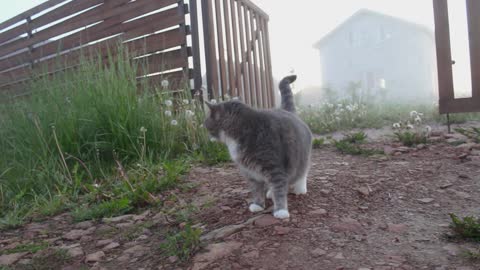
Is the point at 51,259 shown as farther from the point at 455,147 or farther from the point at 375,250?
the point at 455,147

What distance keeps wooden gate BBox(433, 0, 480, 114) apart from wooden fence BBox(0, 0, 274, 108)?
246 centimetres

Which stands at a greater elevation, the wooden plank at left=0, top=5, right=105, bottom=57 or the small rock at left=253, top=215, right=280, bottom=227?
the wooden plank at left=0, top=5, right=105, bottom=57

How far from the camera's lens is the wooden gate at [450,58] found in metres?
3.23

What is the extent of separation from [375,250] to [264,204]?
0.71 metres

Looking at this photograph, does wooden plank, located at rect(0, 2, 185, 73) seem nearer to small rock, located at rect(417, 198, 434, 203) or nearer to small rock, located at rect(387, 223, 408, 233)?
small rock, located at rect(417, 198, 434, 203)

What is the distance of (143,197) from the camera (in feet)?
7.65

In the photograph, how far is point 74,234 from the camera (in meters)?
2.10

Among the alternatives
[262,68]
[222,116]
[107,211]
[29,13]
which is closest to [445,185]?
[222,116]

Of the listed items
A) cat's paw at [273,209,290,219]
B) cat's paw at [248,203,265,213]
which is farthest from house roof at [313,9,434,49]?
cat's paw at [273,209,290,219]

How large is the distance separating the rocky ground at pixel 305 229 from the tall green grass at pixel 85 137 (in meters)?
0.59

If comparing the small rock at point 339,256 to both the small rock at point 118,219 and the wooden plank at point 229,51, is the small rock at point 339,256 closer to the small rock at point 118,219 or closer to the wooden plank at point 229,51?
the small rock at point 118,219

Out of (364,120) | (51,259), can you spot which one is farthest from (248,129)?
(364,120)

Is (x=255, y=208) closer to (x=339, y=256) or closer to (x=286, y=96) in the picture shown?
(x=339, y=256)

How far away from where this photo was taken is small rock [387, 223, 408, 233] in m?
1.69
